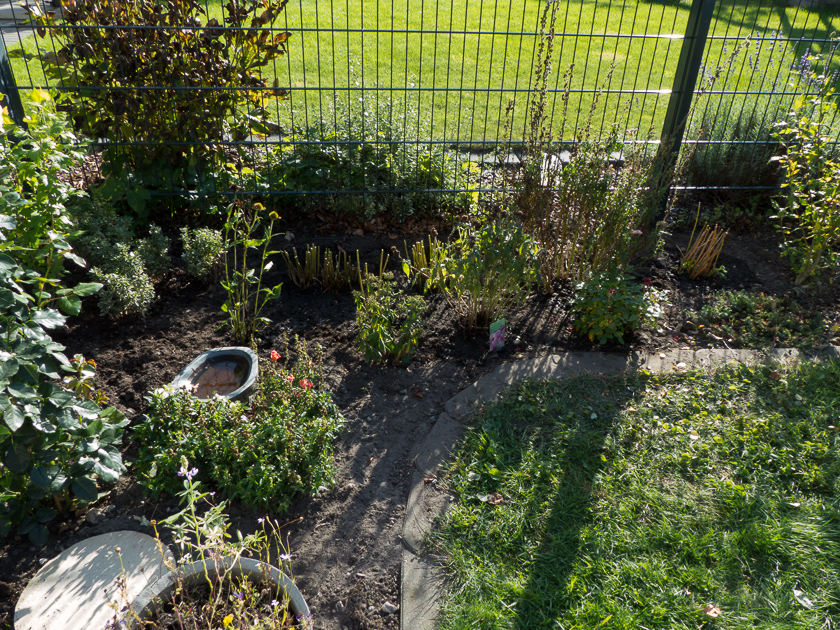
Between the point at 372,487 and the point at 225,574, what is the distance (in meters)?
1.05

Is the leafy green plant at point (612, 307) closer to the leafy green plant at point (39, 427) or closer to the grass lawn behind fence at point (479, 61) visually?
the leafy green plant at point (39, 427)

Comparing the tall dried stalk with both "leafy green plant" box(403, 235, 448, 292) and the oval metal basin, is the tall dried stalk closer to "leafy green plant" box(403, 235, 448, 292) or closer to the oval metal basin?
"leafy green plant" box(403, 235, 448, 292)

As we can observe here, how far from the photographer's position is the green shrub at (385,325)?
3686 mm

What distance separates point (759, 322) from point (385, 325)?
262 cm

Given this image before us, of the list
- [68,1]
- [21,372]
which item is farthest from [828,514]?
[68,1]

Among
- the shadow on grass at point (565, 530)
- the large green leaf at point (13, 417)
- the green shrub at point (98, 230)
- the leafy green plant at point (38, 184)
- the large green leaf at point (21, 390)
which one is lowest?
the shadow on grass at point (565, 530)

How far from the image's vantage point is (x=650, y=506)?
9.70 feet

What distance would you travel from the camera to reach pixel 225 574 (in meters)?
2.10

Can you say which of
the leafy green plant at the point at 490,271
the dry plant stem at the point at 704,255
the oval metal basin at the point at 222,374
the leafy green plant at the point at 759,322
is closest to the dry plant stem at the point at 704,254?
the dry plant stem at the point at 704,255

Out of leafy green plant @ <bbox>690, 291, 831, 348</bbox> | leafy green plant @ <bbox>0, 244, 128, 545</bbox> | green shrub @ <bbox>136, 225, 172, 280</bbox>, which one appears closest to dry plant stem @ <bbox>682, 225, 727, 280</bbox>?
leafy green plant @ <bbox>690, 291, 831, 348</bbox>

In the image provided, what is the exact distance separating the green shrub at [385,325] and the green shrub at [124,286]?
4.58 feet

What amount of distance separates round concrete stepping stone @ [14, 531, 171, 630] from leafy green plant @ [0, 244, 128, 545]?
16 centimetres

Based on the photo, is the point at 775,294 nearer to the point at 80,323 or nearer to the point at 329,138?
the point at 329,138

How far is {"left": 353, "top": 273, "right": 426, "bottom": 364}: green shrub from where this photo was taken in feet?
12.1
